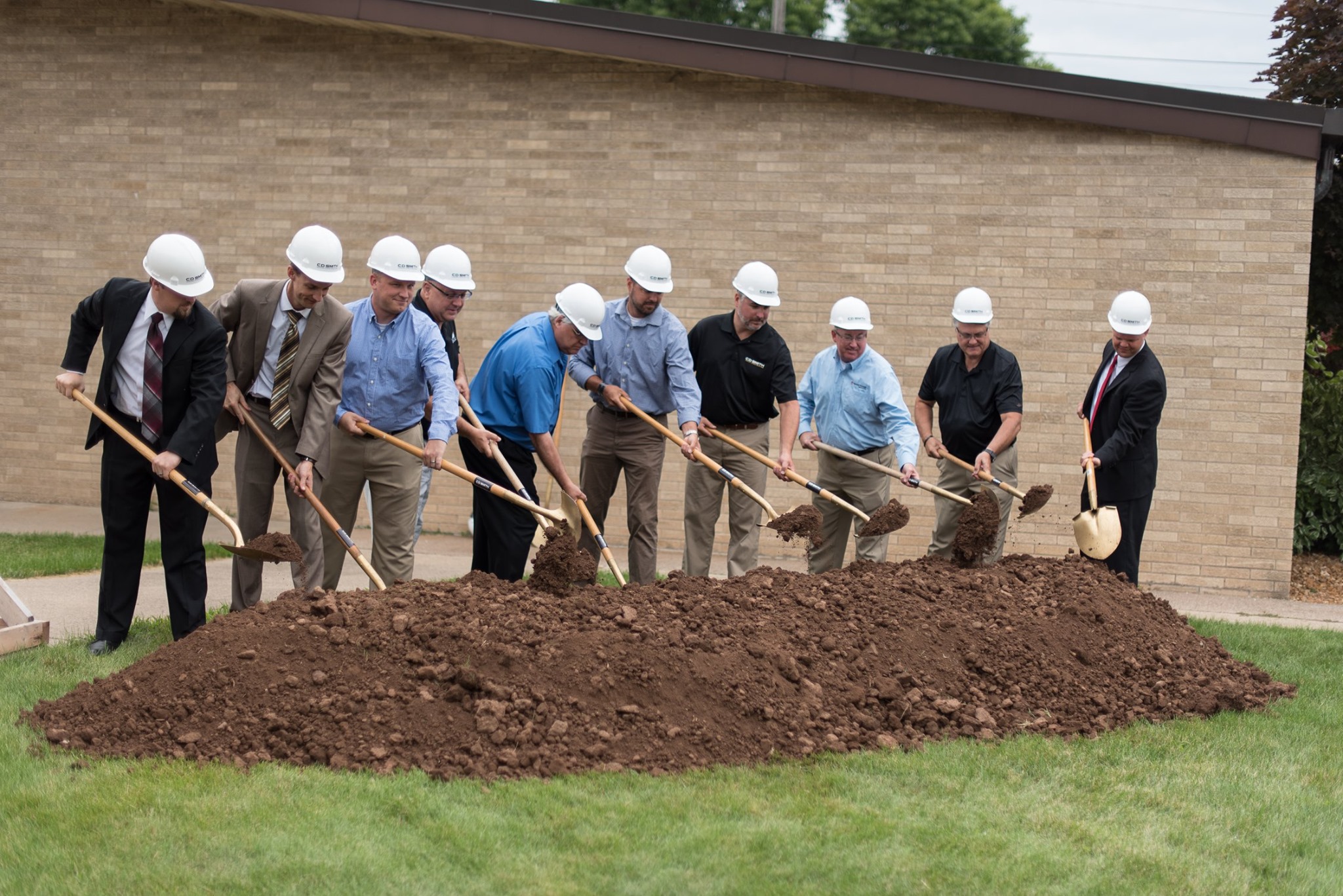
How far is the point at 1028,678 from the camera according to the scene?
6.09 meters

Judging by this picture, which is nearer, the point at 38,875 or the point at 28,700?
the point at 38,875

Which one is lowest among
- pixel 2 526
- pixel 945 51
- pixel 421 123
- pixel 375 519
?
pixel 2 526

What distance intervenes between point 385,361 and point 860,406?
3038mm

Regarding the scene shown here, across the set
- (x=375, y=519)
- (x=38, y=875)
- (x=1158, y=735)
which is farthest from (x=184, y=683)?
(x=1158, y=735)

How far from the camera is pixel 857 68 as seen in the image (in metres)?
10.0

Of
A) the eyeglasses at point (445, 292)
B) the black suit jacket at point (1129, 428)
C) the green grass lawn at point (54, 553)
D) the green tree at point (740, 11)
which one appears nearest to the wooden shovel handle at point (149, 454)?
the eyeglasses at point (445, 292)

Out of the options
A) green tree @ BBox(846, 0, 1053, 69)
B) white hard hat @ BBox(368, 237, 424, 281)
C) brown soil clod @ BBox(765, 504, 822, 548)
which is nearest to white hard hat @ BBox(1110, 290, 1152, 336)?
brown soil clod @ BBox(765, 504, 822, 548)

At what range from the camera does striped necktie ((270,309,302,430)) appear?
663cm

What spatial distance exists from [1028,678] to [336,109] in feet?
25.8

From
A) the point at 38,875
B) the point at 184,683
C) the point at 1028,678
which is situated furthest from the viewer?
the point at 1028,678

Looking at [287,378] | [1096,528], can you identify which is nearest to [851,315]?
[1096,528]

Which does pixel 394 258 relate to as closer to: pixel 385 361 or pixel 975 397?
pixel 385 361

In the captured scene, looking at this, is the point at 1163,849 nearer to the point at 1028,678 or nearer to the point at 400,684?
the point at 1028,678

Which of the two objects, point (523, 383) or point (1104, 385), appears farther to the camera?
point (1104, 385)
